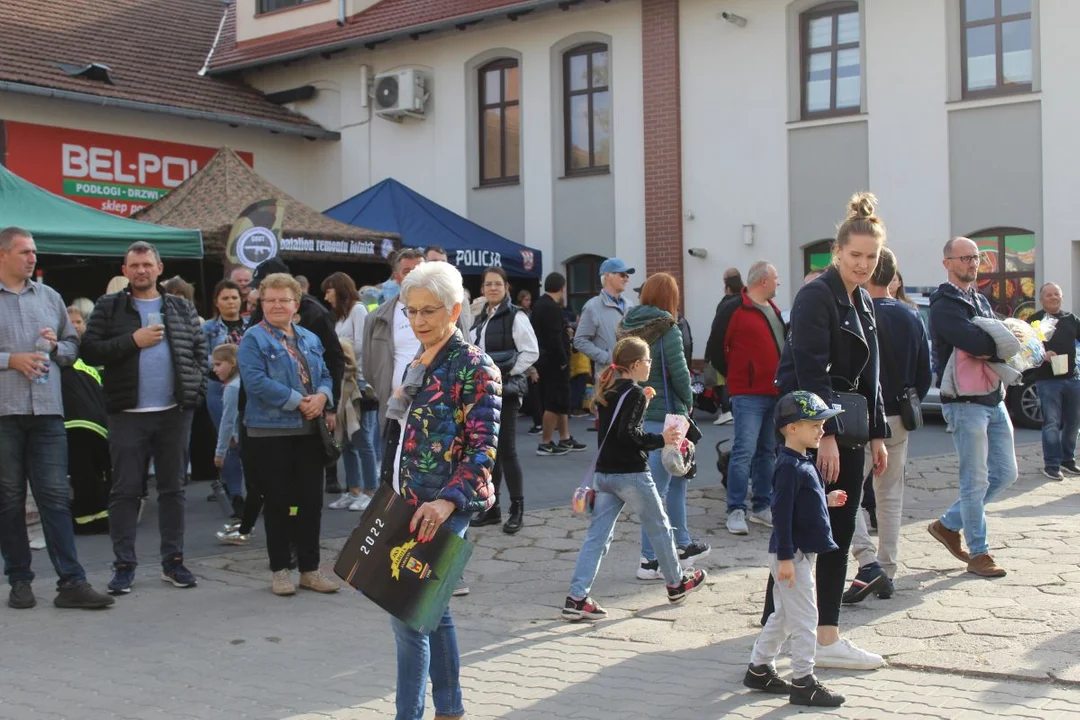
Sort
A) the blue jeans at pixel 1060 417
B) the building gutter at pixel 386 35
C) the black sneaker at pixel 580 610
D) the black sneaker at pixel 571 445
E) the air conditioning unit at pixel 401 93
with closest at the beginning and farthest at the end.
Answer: the black sneaker at pixel 580 610 < the blue jeans at pixel 1060 417 < the black sneaker at pixel 571 445 < the building gutter at pixel 386 35 < the air conditioning unit at pixel 401 93

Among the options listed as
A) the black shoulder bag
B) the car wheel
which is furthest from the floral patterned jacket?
the car wheel

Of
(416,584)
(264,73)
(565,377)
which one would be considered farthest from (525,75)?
(416,584)

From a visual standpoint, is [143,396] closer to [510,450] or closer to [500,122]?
[510,450]

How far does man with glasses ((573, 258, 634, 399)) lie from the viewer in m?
9.83

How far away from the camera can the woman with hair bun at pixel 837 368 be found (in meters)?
5.19

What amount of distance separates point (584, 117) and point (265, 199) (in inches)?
297

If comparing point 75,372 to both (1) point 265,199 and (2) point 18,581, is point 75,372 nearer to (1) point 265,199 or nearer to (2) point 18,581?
(2) point 18,581

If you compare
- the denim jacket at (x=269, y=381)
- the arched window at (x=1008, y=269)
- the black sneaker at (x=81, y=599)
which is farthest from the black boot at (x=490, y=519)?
the arched window at (x=1008, y=269)

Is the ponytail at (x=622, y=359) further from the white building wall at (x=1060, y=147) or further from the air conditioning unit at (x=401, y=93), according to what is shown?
the air conditioning unit at (x=401, y=93)

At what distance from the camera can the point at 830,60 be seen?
18031mm

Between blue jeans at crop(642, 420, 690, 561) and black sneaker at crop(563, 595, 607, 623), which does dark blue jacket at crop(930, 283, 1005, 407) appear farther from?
black sneaker at crop(563, 595, 607, 623)

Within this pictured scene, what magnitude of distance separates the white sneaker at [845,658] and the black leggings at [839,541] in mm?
103

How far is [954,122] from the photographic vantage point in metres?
16.9

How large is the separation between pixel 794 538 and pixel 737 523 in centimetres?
349
